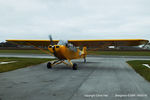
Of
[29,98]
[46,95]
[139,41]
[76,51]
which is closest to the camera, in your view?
[29,98]

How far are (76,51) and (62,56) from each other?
3.55m

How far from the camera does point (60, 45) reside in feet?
45.1

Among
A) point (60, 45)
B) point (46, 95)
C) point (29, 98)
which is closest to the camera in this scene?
point (29, 98)

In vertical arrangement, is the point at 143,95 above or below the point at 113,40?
below

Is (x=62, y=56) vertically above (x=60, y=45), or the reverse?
(x=60, y=45)

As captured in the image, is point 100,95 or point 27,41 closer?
point 100,95

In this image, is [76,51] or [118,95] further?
[76,51]

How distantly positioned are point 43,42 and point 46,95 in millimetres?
13060

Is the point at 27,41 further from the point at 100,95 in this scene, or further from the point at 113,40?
the point at 100,95

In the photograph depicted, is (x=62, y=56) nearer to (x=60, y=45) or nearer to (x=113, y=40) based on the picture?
(x=60, y=45)

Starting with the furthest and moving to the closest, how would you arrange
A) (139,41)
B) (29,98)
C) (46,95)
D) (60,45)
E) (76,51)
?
(76,51)
(139,41)
(60,45)
(46,95)
(29,98)

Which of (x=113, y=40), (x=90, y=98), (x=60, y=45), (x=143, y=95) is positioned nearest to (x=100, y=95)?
(x=90, y=98)

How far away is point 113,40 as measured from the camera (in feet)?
51.4

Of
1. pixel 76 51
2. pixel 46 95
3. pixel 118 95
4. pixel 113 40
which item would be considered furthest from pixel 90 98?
pixel 76 51
